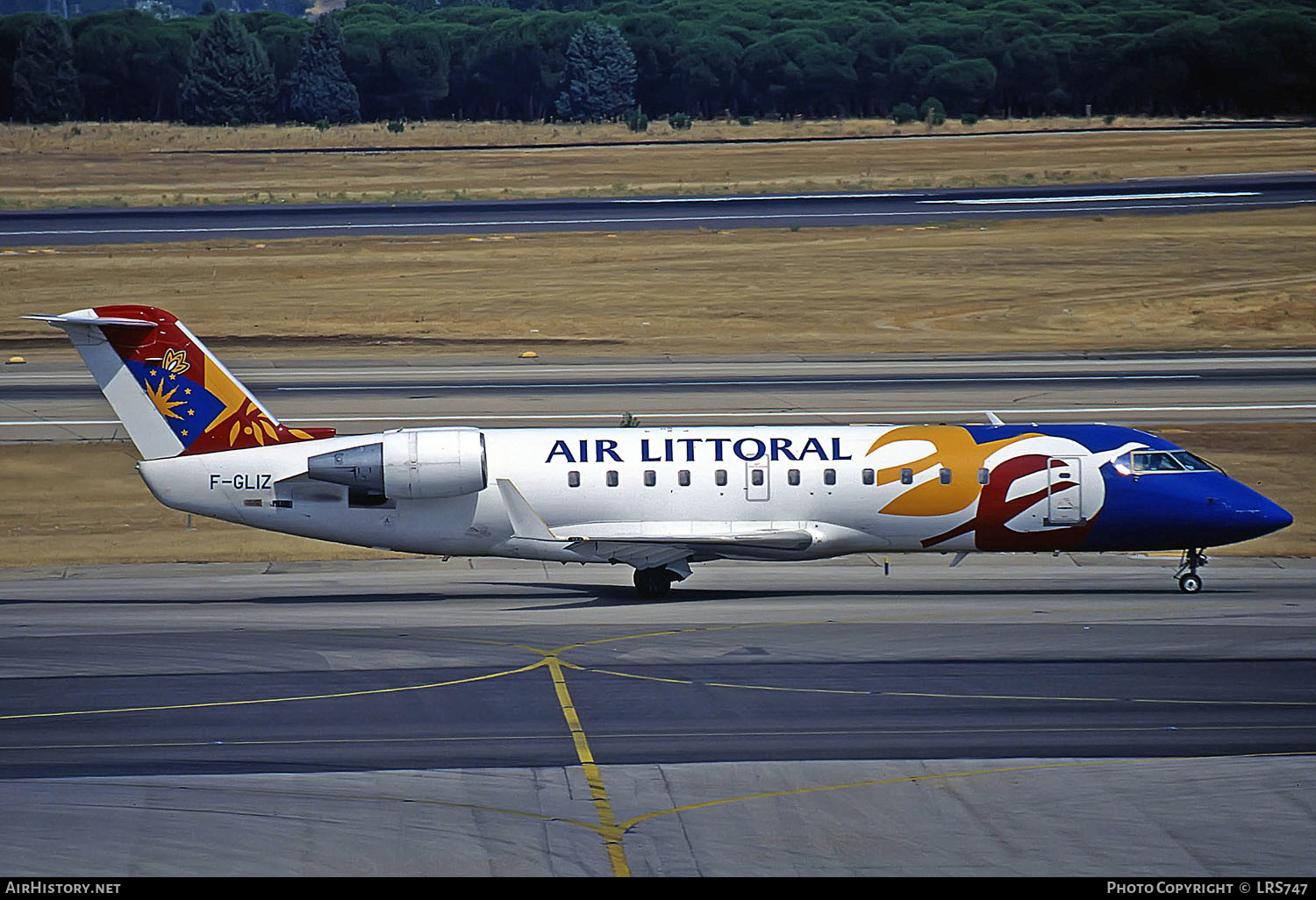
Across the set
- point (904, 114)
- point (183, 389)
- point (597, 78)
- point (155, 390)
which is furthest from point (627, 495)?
point (597, 78)

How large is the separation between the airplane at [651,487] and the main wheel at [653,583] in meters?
0.20

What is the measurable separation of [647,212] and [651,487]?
6687 cm

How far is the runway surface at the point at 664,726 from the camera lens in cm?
→ 1812

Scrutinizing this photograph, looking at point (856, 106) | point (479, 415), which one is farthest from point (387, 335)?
point (856, 106)

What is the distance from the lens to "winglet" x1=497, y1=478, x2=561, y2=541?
106 ft

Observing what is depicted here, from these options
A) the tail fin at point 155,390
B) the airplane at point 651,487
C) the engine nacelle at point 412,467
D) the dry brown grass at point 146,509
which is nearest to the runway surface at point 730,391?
the dry brown grass at point 146,509

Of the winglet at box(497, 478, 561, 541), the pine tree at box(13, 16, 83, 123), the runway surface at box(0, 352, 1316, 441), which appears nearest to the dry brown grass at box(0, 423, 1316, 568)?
the runway surface at box(0, 352, 1316, 441)

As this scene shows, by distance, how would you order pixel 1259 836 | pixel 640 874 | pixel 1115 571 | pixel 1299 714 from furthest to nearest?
pixel 1115 571
pixel 1299 714
pixel 1259 836
pixel 640 874

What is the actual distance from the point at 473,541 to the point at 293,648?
232 inches

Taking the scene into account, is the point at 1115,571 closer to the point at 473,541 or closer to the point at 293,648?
the point at 473,541

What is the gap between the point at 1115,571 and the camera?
3619 centimetres

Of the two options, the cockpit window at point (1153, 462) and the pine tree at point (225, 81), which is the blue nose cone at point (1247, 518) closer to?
the cockpit window at point (1153, 462)

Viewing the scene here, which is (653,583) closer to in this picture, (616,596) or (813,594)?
(616,596)

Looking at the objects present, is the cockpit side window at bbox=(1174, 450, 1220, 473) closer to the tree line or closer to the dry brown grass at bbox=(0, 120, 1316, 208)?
the dry brown grass at bbox=(0, 120, 1316, 208)
